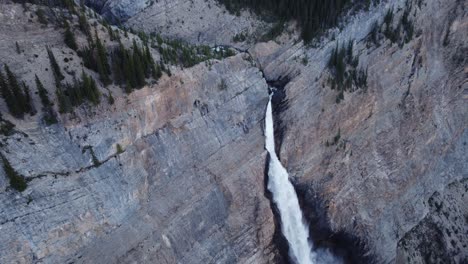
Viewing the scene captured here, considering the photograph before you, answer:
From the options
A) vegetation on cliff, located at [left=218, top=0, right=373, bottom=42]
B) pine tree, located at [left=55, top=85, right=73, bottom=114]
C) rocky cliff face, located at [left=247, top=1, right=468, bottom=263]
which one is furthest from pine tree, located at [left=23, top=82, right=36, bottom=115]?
vegetation on cliff, located at [left=218, top=0, right=373, bottom=42]

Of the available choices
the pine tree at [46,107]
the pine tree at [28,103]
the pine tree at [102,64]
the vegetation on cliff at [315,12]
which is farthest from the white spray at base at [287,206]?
the pine tree at [28,103]

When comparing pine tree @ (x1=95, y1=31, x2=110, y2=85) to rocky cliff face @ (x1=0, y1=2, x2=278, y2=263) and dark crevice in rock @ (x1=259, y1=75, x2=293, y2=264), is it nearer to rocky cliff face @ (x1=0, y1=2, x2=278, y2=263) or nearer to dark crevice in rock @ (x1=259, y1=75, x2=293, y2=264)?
rocky cliff face @ (x1=0, y1=2, x2=278, y2=263)

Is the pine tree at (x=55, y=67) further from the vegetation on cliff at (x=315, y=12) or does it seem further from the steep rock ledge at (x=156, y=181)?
the vegetation on cliff at (x=315, y=12)

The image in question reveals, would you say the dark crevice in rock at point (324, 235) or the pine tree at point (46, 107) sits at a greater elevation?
the pine tree at point (46, 107)

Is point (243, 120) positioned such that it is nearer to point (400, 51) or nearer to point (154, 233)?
point (154, 233)

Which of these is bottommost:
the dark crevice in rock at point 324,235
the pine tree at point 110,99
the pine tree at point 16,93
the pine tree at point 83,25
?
the dark crevice in rock at point 324,235

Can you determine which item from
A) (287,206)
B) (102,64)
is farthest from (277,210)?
(102,64)
